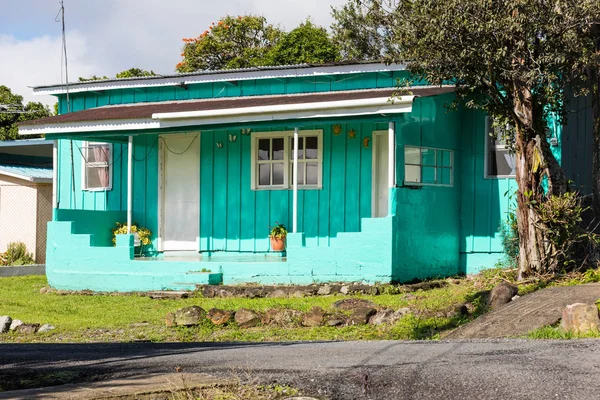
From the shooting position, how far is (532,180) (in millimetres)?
13789

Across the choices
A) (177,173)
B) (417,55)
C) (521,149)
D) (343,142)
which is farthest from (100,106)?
(521,149)

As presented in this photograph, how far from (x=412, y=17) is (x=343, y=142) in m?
3.41

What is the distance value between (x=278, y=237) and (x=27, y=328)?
5.81 metres

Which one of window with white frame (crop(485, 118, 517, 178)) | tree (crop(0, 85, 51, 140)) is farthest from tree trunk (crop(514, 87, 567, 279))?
tree (crop(0, 85, 51, 140))

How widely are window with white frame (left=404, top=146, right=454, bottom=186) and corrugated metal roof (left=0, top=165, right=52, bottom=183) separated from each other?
387 inches

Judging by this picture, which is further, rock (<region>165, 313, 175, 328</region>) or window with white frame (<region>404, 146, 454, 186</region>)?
window with white frame (<region>404, 146, 454, 186</region>)

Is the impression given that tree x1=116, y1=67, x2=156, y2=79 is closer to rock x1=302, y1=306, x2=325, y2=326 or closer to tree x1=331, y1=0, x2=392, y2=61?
tree x1=331, y1=0, x2=392, y2=61

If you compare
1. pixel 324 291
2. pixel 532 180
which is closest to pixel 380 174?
pixel 324 291

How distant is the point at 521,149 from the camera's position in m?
13.9

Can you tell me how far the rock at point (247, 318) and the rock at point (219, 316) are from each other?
4.8 inches

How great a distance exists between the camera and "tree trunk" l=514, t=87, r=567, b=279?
13.6 m

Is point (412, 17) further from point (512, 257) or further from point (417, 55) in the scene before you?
point (512, 257)

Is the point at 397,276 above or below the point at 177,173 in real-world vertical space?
below

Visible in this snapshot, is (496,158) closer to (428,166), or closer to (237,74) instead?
(428,166)
